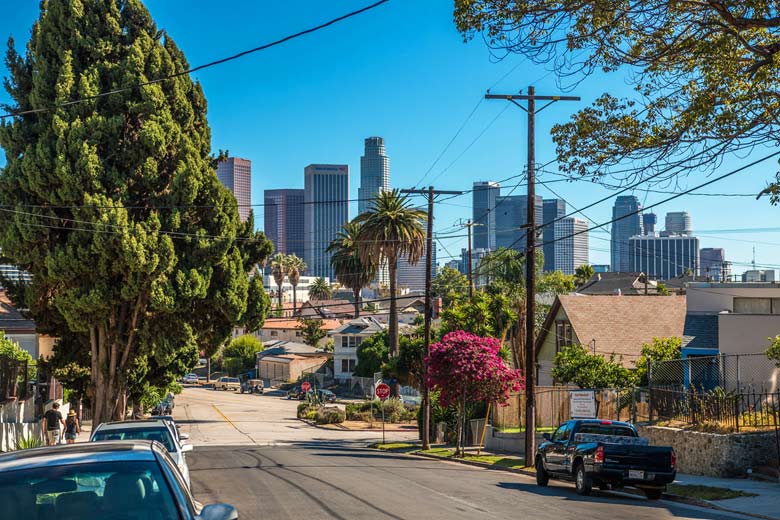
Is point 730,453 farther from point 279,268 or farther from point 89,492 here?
point 279,268

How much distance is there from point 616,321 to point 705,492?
27437 millimetres

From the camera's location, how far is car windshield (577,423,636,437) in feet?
67.0

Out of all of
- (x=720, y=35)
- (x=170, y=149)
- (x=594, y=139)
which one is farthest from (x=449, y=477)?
(x=170, y=149)

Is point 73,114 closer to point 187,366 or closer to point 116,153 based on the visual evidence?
point 116,153

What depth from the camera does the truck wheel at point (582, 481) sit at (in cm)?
1871

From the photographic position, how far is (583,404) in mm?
29641

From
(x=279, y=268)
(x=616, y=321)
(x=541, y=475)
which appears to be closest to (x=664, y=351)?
(x=616, y=321)

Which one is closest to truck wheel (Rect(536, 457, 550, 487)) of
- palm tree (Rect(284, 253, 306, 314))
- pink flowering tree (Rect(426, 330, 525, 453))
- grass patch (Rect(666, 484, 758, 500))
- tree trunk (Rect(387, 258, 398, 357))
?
grass patch (Rect(666, 484, 758, 500))

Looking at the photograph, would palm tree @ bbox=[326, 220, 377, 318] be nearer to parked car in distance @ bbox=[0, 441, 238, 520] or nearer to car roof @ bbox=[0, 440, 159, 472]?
car roof @ bbox=[0, 440, 159, 472]

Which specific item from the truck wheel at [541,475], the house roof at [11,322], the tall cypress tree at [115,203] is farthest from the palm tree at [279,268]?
the truck wheel at [541,475]

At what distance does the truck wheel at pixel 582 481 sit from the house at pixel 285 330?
105351 mm

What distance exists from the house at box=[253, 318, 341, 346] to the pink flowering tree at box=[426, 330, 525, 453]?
91.0 m

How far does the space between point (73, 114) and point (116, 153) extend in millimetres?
1971

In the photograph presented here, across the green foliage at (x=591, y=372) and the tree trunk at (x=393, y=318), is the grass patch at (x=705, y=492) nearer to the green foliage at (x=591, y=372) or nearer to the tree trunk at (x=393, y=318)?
the green foliage at (x=591, y=372)
